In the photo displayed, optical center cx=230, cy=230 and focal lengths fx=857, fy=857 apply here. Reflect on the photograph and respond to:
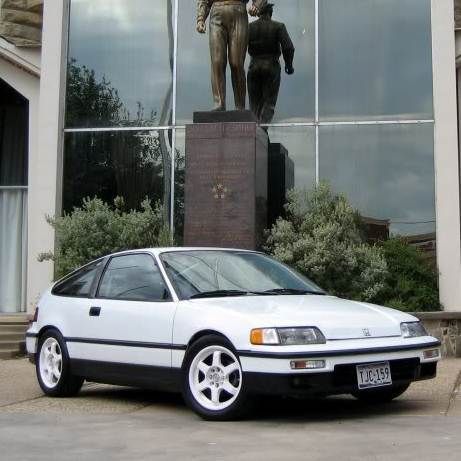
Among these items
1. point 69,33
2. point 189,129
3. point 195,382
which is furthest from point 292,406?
point 69,33

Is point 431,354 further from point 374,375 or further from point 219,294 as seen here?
point 219,294

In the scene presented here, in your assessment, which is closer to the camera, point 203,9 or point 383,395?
point 383,395

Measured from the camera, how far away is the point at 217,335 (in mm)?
6172

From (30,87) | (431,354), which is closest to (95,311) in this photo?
(431,354)

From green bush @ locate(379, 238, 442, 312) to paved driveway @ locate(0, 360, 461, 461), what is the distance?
15.2ft

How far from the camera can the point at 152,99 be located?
15375mm

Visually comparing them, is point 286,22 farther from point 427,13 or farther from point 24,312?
point 24,312

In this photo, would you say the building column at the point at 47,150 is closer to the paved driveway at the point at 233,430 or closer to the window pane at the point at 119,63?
the window pane at the point at 119,63

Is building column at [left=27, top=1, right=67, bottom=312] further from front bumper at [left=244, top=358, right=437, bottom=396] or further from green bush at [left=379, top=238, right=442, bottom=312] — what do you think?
front bumper at [left=244, top=358, right=437, bottom=396]

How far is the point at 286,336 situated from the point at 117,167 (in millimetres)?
9971

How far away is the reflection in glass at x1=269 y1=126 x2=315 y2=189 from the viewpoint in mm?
14508

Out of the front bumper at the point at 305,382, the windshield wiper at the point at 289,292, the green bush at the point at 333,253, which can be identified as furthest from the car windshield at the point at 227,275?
the green bush at the point at 333,253

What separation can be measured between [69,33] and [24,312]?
567cm

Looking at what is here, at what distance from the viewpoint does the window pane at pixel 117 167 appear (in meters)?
15.1
